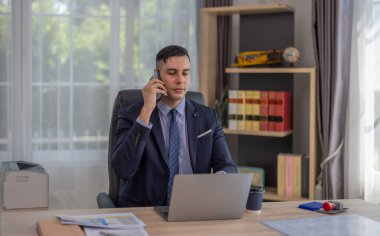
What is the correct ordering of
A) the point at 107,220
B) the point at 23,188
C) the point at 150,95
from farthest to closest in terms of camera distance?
the point at 23,188, the point at 150,95, the point at 107,220

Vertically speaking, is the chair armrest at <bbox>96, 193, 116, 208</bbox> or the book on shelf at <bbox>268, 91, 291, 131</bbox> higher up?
the book on shelf at <bbox>268, 91, 291, 131</bbox>

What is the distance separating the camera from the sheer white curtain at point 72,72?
3.93 metres

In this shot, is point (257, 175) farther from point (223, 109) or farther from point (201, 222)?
point (201, 222)

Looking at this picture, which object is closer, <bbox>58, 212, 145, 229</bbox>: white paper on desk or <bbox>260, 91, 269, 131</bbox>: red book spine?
<bbox>58, 212, 145, 229</bbox>: white paper on desk

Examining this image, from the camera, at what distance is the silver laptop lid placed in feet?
6.48

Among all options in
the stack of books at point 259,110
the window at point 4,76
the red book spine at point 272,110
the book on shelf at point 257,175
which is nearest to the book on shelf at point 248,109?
the stack of books at point 259,110

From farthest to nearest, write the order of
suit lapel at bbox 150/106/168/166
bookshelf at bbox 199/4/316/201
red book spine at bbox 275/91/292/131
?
red book spine at bbox 275/91/292/131, bookshelf at bbox 199/4/316/201, suit lapel at bbox 150/106/168/166

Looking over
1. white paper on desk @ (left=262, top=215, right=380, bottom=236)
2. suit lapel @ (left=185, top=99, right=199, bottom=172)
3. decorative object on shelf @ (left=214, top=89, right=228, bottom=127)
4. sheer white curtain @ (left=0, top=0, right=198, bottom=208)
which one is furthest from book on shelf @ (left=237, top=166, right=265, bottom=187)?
white paper on desk @ (left=262, top=215, right=380, bottom=236)

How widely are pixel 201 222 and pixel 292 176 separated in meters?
2.06

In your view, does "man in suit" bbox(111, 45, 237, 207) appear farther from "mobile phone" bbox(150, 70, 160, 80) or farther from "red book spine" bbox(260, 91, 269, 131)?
"red book spine" bbox(260, 91, 269, 131)

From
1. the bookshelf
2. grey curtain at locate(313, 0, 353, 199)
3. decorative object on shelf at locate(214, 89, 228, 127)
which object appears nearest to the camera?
grey curtain at locate(313, 0, 353, 199)

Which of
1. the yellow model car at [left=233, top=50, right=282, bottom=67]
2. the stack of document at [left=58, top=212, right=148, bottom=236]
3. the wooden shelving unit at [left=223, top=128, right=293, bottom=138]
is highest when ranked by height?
the yellow model car at [left=233, top=50, right=282, bottom=67]

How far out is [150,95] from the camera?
8.28 feet

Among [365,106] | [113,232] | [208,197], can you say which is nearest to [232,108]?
[365,106]
